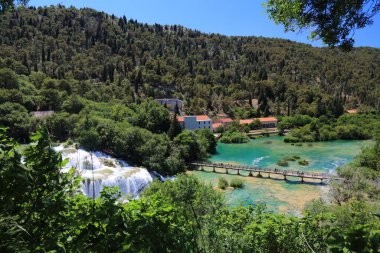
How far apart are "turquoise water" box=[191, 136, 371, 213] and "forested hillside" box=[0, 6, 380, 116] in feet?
91.4

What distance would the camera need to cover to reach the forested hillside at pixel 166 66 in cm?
7838

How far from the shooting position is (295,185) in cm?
3247

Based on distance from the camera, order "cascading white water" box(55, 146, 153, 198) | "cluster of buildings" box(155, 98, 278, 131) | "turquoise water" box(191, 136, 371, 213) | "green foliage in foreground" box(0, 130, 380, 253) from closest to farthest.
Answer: "green foliage in foreground" box(0, 130, 380, 253) < "cascading white water" box(55, 146, 153, 198) < "turquoise water" box(191, 136, 371, 213) < "cluster of buildings" box(155, 98, 278, 131)

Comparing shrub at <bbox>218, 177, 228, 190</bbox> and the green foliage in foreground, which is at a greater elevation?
the green foliage in foreground

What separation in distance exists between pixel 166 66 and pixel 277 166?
78.0 meters

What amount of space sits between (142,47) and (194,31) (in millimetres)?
56258

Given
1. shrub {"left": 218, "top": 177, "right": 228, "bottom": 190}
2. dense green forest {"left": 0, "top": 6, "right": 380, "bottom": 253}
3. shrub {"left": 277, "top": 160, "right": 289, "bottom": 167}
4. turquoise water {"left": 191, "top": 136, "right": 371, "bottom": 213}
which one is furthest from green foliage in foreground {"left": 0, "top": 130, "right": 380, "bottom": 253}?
shrub {"left": 277, "top": 160, "right": 289, "bottom": 167}

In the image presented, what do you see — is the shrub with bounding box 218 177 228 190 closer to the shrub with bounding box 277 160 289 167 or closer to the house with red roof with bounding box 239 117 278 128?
the shrub with bounding box 277 160 289 167

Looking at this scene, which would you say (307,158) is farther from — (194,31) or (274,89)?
(194,31)

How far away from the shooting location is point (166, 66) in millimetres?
111750

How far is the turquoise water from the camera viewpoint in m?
27.5

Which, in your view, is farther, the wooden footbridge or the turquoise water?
the wooden footbridge

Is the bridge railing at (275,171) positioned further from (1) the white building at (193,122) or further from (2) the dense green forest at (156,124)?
(1) the white building at (193,122)

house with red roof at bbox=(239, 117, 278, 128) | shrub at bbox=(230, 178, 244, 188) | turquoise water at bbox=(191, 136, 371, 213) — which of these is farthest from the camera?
house with red roof at bbox=(239, 117, 278, 128)
